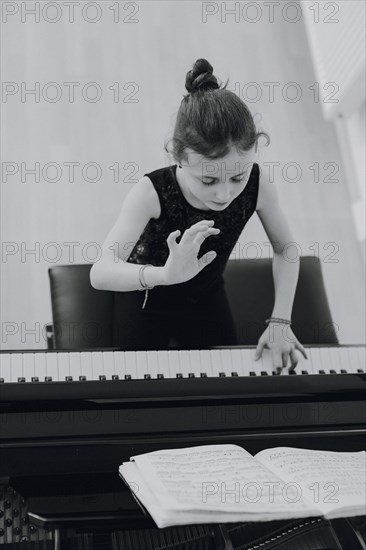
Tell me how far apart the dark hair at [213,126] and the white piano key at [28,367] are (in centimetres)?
56

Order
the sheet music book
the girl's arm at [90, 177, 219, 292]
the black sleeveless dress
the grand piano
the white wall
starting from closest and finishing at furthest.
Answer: the sheet music book, the grand piano, the girl's arm at [90, 177, 219, 292], the black sleeveless dress, the white wall

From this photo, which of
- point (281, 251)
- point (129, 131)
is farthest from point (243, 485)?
point (129, 131)

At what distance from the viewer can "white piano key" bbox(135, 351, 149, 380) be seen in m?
1.24

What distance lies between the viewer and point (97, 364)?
1.26 m

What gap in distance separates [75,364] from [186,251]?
337mm

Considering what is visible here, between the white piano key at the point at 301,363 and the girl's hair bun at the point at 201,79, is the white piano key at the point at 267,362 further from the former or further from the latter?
the girl's hair bun at the point at 201,79

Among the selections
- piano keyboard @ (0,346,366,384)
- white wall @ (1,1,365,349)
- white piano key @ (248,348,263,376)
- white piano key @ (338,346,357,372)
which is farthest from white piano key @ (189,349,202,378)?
white wall @ (1,1,365,349)

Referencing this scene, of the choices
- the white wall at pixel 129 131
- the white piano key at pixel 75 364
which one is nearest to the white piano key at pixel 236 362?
the white piano key at pixel 75 364

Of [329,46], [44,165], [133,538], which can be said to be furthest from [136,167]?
[133,538]

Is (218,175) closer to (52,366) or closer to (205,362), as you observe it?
(205,362)

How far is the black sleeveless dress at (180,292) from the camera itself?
4.98ft

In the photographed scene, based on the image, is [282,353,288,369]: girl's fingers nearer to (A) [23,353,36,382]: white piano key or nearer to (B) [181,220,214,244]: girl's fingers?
(B) [181,220,214,244]: girl's fingers

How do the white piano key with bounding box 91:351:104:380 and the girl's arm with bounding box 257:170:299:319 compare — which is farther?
the girl's arm with bounding box 257:170:299:319

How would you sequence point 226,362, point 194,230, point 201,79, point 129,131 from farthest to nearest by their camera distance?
point 129,131
point 201,79
point 226,362
point 194,230
